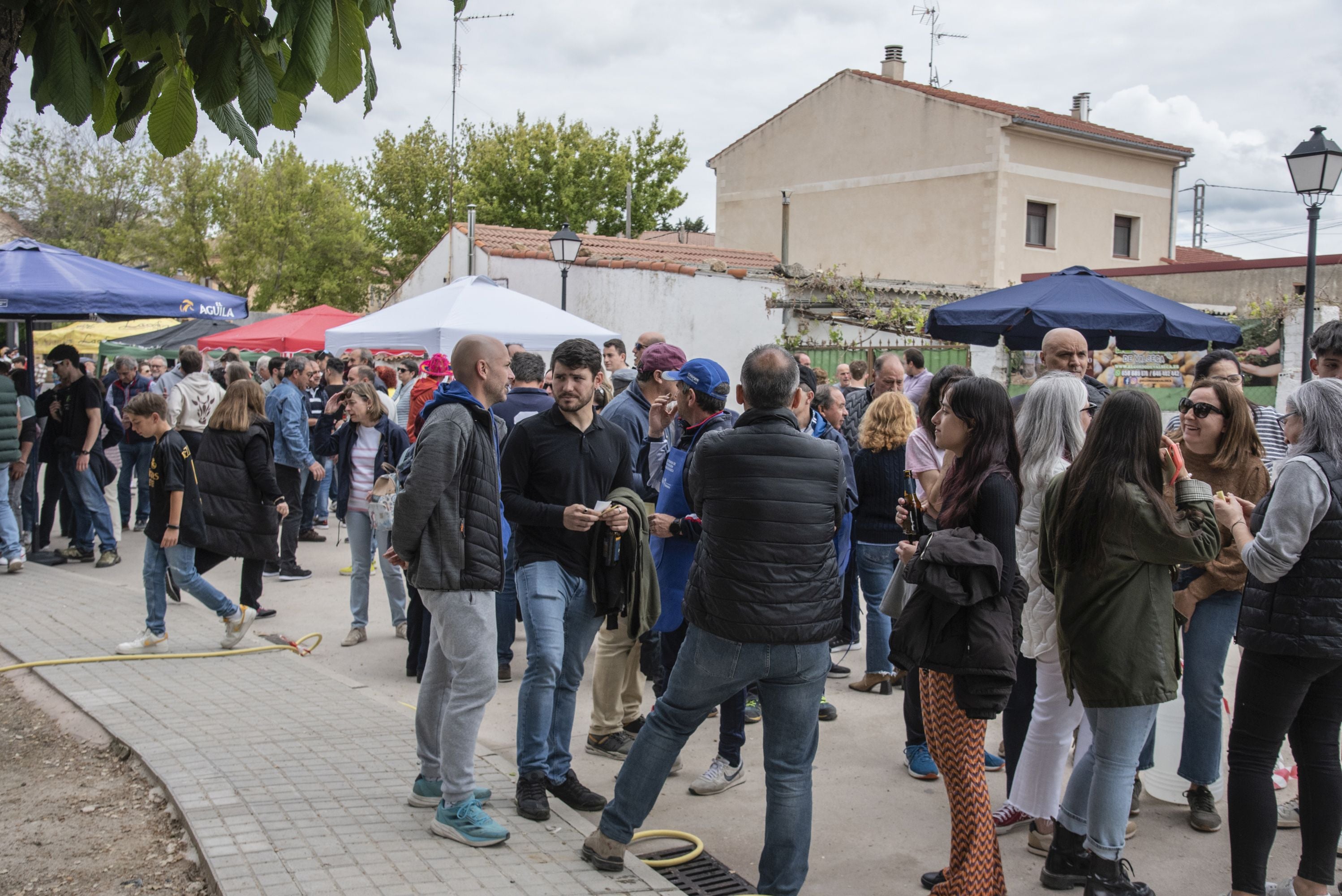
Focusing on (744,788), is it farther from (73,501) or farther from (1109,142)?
(1109,142)

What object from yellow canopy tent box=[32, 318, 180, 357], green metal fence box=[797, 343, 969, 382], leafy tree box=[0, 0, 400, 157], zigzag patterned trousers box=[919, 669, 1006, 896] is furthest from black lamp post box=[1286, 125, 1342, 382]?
yellow canopy tent box=[32, 318, 180, 357]

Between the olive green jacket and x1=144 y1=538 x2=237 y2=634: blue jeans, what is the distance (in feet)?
18.0

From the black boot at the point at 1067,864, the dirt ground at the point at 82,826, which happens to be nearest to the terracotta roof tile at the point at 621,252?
the dirt ground at the point at 82,826

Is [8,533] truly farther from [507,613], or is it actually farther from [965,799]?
[965,799]

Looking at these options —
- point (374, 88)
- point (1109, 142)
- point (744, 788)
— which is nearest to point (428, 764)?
point (744, 788)

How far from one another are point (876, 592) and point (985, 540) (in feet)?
9.58

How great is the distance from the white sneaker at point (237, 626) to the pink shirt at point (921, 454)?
4521 millimetres

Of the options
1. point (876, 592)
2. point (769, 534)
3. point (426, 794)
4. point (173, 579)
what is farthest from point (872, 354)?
point (769, 534)

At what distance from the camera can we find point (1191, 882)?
4.07m

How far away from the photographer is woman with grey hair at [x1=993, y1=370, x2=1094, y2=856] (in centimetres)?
426

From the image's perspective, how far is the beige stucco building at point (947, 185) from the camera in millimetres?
27984

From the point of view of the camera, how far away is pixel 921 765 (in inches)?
203

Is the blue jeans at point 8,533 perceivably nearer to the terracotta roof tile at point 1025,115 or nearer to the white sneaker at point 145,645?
the white sneaker at point 145,645

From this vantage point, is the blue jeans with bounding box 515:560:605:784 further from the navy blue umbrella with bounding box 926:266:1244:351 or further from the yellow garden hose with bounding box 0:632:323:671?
the navy blue umbrella with bounding box 926:266:1244:351
